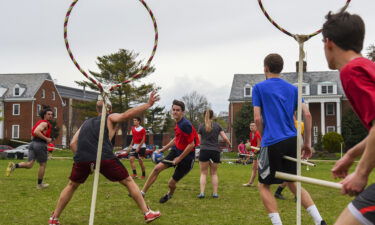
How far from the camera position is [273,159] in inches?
230

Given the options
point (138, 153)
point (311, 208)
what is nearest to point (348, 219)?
point (311, 208)

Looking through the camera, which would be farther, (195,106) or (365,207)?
(195,106)

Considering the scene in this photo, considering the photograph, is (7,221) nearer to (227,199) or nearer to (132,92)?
(227,199)

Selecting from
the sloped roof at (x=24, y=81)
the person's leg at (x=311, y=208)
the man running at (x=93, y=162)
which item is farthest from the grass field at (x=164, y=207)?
the sloped roof at (x=24, y=81)

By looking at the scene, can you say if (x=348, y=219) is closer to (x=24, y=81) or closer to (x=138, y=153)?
(x=138, y=153)

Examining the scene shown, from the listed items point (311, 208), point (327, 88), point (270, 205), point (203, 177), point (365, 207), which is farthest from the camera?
point (327, 88)

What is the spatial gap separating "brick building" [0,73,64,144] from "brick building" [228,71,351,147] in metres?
28.8

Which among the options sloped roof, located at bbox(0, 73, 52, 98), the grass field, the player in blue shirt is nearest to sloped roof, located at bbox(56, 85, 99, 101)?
sloped roof, located at bbox(0, 73, 52, 98)

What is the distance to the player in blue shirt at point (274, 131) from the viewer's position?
19.2 ft

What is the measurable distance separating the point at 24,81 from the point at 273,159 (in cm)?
7429

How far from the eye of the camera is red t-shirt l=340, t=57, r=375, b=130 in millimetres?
2916

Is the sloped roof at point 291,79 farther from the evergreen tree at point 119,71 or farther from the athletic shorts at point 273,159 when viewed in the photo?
the athletic shorts at point 273,159

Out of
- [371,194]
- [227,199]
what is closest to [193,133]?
[227,199]

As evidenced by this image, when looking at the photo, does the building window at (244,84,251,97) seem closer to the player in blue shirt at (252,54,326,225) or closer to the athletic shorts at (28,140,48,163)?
the athletic shorts at (28,140,48,163)
